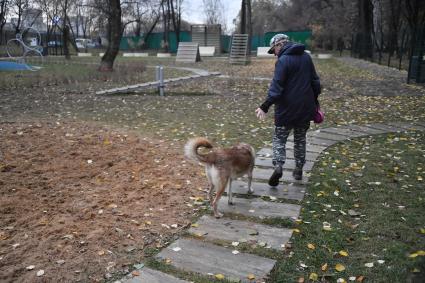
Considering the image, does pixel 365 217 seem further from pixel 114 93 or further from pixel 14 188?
pixel 114 93

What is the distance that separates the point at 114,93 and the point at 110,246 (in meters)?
9.89

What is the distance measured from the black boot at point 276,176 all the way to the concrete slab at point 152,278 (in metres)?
2.15

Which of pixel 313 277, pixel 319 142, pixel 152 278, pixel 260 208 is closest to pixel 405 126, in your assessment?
pixel 319 142

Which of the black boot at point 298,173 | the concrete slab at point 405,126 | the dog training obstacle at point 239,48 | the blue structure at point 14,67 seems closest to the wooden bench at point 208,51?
the dog training obstacle at point 239,48

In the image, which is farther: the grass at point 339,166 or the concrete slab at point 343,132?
the concrete slab at point 343,132

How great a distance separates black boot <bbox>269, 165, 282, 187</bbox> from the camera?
495 cm

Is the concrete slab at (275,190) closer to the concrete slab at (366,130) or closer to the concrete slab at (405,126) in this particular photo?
the concrete slab at (366,130)

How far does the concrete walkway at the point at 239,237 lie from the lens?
10.8 ft

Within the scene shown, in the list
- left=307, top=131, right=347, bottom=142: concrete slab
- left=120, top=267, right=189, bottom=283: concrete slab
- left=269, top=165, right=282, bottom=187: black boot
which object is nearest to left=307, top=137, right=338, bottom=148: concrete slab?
left=307, top=131, right=347, bottom=142: concrete slab

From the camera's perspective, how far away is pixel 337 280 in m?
3.25

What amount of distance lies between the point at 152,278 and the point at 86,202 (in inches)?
70.7

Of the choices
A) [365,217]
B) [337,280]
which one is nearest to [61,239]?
[337,280]

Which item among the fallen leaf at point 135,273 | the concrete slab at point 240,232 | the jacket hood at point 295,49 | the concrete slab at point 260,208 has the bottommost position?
the fallen leaf at point 135,273

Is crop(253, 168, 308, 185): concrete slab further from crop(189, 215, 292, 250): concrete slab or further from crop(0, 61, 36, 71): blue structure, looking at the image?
crop(0, 61, 36, 71): blue structure
